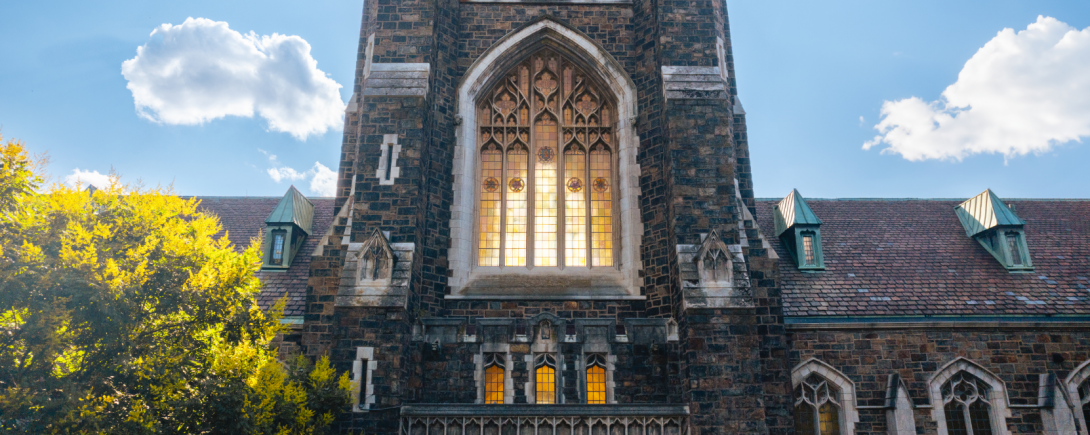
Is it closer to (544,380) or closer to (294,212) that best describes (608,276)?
(544,380)

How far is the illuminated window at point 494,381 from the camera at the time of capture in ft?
39.8

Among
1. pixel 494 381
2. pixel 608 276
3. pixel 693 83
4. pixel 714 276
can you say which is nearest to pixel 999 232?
pixel 693 83

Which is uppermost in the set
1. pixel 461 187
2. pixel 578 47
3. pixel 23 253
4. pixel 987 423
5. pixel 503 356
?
pixel 578 47

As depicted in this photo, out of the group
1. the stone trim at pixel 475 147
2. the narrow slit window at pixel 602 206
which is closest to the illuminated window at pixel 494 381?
the stone trim at pixel 475 147

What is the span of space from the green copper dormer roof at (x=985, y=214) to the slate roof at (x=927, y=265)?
0.94 feet

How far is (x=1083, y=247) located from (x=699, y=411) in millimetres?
13666

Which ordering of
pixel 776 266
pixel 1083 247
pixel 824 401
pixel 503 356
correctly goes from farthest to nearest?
pixel 1083 247 → pixel 824 401 → pixel 776 266 → pixel 503 356

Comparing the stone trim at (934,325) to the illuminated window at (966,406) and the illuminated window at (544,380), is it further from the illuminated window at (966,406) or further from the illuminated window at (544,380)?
the illuminated window at (544,380)

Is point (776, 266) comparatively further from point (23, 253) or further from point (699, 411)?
point (23, 253)

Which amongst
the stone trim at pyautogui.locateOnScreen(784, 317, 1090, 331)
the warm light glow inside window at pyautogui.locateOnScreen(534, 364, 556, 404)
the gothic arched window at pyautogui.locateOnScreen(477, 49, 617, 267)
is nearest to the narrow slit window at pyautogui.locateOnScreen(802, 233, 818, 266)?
the stone trim at pyautogui.locateOnScreen(784, 317, 1090, 331)

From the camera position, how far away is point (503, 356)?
1212 centimetres

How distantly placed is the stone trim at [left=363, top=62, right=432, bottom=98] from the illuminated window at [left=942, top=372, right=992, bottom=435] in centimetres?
1246

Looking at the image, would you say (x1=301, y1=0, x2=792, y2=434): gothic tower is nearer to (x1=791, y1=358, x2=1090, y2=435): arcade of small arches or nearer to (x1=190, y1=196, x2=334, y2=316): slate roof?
(x1=791, y1=358, x2=1090, y2=435): arcade of small arches

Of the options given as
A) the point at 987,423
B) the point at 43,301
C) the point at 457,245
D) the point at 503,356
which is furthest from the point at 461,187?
the point at 987,423
